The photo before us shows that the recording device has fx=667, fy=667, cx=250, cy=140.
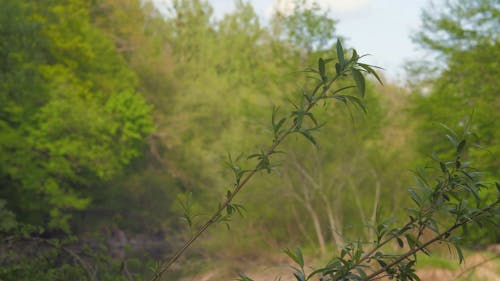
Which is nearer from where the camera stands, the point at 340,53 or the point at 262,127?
the point at 340,53

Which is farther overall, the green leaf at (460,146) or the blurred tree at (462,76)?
the blurred tree at (462,76)

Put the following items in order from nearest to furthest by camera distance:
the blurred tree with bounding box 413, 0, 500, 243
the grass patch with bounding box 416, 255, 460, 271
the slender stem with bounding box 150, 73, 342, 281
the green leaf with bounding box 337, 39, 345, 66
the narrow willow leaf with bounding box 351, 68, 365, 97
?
the narrow willow leaf with bounding box 351, 68, 365, 97 → the green leaf with bounding box 337, 39, 345, 66 → the slender stem with bounding box 150, 73, 342, 281 → the grass patch with bounding box 416, 255, 460, 271 → the blurred tree with bounding box 413, 0, 500, 243

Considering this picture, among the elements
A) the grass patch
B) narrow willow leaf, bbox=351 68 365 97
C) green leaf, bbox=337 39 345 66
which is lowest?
narrow willow leaf, bbox=351 68 365 97

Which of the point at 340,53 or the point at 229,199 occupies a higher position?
the point at 340,53

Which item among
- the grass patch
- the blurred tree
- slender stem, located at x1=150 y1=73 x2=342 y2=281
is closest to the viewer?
slender stem, located at x1=150 y1=73 x2=342 y2=281

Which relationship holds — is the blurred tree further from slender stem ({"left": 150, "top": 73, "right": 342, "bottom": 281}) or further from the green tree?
slender stem ({"left": 150, "top": 73, "right": 342, "bottom": 281})

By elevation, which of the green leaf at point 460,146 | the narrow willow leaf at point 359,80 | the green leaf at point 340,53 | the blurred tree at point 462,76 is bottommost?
the green leaf at point 460,146

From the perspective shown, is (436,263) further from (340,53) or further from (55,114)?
(55,114)

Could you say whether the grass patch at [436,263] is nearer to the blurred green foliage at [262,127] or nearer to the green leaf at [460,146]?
the blurred green foliage at [262,127]

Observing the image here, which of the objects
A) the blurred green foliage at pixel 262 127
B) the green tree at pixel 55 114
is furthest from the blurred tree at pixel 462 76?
the green tree at pixel 55 114

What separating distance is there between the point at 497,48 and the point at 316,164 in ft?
21.9

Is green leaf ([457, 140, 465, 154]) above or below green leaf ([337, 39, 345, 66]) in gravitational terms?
below

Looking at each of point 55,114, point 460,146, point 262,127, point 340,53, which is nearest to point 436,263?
point 262,127

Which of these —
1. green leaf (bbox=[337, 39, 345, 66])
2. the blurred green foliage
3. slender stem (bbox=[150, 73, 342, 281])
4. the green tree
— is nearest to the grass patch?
the blurred green foliage
